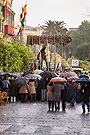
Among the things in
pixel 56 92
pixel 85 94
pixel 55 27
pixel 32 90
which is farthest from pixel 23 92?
pixel 55 27

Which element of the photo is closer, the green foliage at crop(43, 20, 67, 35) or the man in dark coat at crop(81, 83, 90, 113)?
the man in dark coat at crop(81, 83, 90, 113)

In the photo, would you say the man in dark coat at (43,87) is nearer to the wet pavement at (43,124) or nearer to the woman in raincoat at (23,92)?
the woman in raincoat at (23,92)

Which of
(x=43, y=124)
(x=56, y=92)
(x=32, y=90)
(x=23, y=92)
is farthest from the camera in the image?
(x=32, y=90)

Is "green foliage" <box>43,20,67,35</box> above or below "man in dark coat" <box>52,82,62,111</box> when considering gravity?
above

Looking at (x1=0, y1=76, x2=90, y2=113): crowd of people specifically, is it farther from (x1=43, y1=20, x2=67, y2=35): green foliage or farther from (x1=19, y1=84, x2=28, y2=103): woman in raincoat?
(x1=43, y1=20, x2=67, y2=35): green foliage

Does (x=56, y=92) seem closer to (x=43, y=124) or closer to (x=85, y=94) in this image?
(x=85, y=94)

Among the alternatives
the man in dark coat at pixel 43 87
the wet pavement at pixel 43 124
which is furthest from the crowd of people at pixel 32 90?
the wet pavement at pixel 43 124

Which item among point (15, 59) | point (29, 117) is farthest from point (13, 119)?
point (15, 59)

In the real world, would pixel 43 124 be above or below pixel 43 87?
below

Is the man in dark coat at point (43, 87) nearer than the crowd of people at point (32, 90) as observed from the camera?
No

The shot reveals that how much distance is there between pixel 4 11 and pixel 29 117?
2948cm

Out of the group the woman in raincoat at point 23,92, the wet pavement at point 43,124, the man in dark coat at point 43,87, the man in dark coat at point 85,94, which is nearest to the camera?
the wet pavement at point 43,124

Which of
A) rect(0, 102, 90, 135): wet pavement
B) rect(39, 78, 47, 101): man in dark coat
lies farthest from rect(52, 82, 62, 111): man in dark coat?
rect(39, 78, 47, 101): man in dark coat

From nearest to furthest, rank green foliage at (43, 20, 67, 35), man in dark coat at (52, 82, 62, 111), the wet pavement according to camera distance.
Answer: the wet pavement < man in dark coat at (52, 82, 62, 111) < green foliage at (43, 20, 67, 35)
